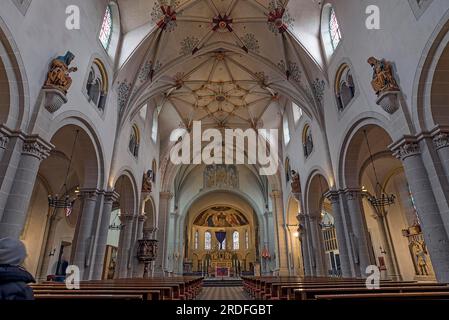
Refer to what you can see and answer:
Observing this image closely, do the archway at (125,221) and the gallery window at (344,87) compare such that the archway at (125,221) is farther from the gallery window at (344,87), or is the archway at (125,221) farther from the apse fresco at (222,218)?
the apse fresco at (222,218)

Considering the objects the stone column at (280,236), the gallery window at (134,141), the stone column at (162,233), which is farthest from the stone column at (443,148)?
the stone column at (162,233)

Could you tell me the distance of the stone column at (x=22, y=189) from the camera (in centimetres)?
611

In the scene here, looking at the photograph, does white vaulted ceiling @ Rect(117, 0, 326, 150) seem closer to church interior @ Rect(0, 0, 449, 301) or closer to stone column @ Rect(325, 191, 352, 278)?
church interior @ Rect(0, 0, 449, 301)

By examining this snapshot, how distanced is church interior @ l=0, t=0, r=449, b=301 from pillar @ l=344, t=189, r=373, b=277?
5cm

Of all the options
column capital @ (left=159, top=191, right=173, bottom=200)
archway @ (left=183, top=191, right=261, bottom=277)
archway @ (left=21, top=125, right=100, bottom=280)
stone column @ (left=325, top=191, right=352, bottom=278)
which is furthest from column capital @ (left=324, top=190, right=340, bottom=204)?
archway @ (left=183, top=191, right=261, bottom=277)

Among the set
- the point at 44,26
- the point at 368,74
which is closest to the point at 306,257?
the point at 368,74

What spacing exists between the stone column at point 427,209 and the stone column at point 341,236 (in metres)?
4.45

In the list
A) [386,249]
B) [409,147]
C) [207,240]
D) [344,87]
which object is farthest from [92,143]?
[207,240]

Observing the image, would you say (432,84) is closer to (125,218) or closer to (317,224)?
(317,224)

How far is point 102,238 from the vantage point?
11023 millimetres

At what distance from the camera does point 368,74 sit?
9.12 m

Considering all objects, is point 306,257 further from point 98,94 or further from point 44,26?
point 44,26

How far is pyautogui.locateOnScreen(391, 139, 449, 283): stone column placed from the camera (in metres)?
6.26
